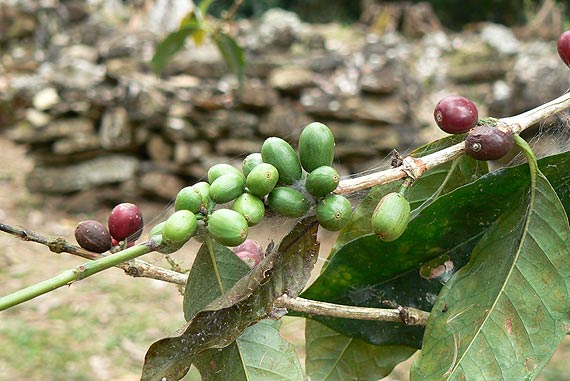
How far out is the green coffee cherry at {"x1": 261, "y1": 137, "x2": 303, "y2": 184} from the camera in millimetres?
512

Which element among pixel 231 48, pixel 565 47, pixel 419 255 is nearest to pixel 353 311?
pixel 419 255

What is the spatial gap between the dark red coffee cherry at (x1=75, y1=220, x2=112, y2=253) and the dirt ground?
2.09 m

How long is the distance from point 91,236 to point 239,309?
0.13 meters

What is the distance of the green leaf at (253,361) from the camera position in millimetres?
580

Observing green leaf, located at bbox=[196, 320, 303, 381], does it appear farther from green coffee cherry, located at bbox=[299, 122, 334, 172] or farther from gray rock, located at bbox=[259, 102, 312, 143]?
Answer: gray rock, located at bbox=[259, 102, 312, 143]

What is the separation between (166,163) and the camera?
16.4ft

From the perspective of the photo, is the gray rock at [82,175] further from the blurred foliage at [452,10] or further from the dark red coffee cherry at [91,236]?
the blurred foliage at [452,10]

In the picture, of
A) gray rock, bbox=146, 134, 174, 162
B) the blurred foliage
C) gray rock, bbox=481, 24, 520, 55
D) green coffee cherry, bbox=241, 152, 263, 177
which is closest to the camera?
green coffee cherry, bbox=241, 152, 263, 177

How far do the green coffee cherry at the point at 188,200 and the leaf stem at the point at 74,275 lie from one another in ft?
0.13

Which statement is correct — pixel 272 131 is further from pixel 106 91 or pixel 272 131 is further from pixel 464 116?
pixel 464 116

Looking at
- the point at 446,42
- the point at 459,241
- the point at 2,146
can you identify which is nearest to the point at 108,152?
the point at 2,146

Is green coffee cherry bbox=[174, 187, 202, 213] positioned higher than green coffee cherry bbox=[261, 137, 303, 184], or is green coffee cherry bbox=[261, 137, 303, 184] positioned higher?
green coffee cherry bbox=[261, 137, 303, 184]

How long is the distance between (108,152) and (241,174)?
4670 millimetres

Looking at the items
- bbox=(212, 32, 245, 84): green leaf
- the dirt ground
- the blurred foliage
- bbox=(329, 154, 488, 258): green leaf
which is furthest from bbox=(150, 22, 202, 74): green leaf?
the blurred foliage
